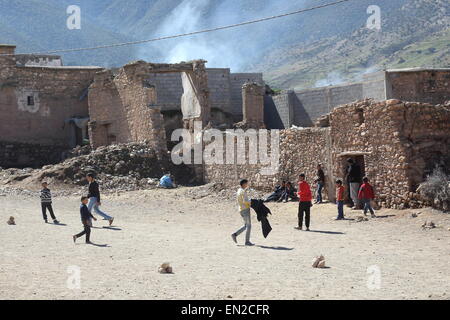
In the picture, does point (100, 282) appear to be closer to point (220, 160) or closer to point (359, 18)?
point (220, 160)

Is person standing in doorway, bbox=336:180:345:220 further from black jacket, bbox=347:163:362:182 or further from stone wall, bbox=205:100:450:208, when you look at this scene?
black jacket, bbox=347:163:362:182

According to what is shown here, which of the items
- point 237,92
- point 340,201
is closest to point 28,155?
point 237,92

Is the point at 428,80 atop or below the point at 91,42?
below

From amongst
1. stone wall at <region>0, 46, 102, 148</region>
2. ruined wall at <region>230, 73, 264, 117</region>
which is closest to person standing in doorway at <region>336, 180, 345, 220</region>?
ruined wall at <region>230, 73, 264, 117</region>

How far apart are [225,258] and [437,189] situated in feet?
21.6

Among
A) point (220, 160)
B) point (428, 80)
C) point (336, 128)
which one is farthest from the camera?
point (428, 80)

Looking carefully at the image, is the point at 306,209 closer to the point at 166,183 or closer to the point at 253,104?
the point at 166,183

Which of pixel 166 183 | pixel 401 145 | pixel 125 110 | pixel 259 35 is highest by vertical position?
pixel 259 35

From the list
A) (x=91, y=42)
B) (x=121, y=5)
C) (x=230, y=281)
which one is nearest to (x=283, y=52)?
(x=91, y=42)

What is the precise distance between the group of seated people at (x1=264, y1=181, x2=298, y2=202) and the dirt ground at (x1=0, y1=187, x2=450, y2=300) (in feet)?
3.21

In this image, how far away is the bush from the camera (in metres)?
16.9

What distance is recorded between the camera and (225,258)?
1293 centimetres
